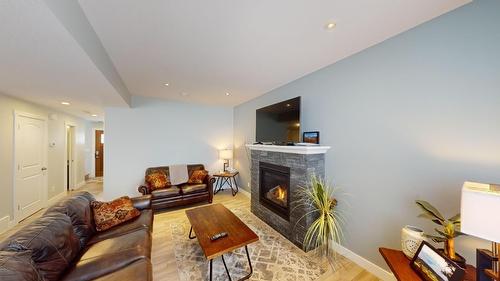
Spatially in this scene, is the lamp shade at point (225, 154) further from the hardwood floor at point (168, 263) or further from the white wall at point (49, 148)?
the white wall at point (49, 148)

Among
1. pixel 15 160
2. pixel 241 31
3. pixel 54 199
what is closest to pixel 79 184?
pixel 54 199

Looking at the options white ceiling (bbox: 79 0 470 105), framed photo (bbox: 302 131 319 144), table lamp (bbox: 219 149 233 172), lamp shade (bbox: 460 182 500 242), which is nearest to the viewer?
lamp shade (bbox: 460 182 500 242)

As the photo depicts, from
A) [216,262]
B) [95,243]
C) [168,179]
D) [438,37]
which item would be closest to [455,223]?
[438,37]

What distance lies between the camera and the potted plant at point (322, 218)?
1.95 m

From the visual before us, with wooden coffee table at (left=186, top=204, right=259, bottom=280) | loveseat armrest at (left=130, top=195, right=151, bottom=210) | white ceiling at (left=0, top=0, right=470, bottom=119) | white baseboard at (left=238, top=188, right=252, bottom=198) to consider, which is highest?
white ceiling at (left=0, top=0, right=470, bottom=119)

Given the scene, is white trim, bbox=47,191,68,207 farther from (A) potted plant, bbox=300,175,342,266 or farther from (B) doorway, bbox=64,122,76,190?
(A) potted plant, bbox=300,175,342,266

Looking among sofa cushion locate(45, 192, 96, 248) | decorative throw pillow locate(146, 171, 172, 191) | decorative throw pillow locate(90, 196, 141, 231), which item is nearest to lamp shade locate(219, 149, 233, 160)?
decorative throw pillow locate(146, 171, 172, 191)

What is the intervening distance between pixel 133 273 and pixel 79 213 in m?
1.05

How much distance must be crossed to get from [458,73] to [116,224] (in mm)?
3732

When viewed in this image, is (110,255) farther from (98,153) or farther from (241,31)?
(98,153)

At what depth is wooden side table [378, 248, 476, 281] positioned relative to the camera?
1118 mm

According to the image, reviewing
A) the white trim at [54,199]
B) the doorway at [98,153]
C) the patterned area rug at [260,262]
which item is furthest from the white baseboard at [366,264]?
the doorway at [98,153]

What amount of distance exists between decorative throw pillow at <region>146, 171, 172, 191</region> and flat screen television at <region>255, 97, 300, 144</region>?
2319 millimetres

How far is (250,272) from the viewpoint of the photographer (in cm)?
185
